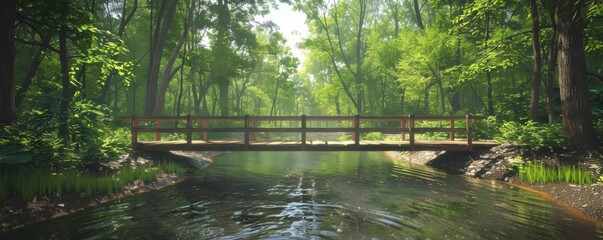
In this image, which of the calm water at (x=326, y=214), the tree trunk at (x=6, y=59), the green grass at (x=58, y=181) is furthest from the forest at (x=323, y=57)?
the calm water at (x=326, y=214)

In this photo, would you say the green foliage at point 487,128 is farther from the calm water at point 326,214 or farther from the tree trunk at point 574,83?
the calm water at point 326,214

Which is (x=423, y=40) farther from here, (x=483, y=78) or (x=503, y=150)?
(x=503, y=150)

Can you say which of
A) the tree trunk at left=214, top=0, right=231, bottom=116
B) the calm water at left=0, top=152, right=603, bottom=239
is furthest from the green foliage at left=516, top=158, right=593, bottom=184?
the tree trunk at left=214, top=0, right=231, bottom=116

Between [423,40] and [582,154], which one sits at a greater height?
[423,40]

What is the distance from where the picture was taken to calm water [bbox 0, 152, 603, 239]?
5.80 metres

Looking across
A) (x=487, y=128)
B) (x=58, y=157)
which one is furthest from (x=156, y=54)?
(x=487, y=128)

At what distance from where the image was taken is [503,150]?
1202cm

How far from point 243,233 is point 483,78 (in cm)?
2259

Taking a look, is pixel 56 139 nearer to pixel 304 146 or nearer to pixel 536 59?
pixel 304 146

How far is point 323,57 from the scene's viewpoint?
130 feet

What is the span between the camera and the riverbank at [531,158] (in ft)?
23.7

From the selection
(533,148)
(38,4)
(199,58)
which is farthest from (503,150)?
(199,58)

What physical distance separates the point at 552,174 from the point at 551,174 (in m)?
0.03

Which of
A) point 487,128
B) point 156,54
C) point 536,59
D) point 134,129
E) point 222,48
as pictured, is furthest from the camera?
point 222,48
